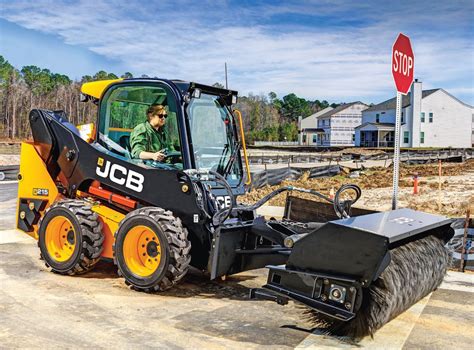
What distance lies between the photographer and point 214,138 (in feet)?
21.4

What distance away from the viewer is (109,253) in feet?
21.0

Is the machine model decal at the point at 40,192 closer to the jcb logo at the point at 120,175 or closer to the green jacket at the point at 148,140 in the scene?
the jcb logo at the point at 120,175

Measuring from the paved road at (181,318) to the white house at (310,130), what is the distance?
8732 centimetres

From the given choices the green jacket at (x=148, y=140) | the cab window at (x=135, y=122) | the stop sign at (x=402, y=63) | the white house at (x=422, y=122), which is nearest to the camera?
the stop sign at (x=402, y=63)

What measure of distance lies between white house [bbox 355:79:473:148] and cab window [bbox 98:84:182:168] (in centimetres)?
5774

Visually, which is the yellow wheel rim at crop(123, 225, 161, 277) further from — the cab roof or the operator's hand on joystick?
the cab roof

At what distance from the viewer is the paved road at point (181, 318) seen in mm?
4535

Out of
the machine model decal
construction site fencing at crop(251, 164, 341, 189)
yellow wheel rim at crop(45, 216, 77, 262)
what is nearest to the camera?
yellow wheel rim at crop(45, 216, 77, 262)

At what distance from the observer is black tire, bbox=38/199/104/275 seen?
6246 millimetres

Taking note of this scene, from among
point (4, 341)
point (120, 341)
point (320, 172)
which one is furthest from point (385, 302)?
point (320, 172)

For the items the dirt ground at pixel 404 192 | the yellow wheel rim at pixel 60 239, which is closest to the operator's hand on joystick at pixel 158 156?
the yellow wheel rim at pixel 60 239

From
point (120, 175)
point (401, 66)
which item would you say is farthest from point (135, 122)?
point (401, 66)

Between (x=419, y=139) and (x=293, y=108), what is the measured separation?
85872mm

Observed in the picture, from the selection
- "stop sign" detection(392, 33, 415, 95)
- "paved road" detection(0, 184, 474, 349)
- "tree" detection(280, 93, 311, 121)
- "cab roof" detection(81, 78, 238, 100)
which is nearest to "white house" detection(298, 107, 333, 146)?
"tree" detection(280, 93, 311, 121)
